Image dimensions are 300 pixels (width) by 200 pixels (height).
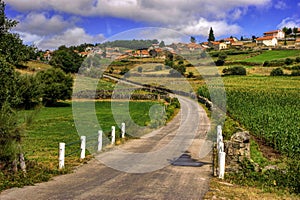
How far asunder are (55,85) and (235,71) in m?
52.3

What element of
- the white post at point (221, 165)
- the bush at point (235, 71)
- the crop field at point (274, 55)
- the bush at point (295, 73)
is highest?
the crop field at point (274, 55)

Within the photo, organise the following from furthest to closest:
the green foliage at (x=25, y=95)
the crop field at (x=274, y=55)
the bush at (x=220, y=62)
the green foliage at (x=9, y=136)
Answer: the crop field at (x=274, y=55) < the bush at (x=220, y=62) < the green foliage at (x=25, y=95) < the green foliage at (x=9, y=136)

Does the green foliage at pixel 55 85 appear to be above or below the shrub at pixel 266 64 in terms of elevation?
below

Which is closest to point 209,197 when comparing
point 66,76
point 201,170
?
point 201,170

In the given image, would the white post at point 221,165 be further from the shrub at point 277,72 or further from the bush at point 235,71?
the bush at point 235,71

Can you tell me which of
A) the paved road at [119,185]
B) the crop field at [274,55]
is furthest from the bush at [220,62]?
the paved road at [119,185]

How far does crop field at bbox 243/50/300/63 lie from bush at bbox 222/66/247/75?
1957 cm

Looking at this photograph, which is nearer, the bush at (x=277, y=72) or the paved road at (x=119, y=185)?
the paved road at (x=119, y=185)

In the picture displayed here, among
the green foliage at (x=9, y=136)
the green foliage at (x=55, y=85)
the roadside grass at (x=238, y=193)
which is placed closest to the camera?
the roadside grass at (x=238, y=193)

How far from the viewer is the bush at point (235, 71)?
9319 cm

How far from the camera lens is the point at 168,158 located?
16.0 m

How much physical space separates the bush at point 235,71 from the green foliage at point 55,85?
47.0m

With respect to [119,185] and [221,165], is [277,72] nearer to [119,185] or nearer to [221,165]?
[221,165]

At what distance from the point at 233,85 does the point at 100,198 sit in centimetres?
6818
